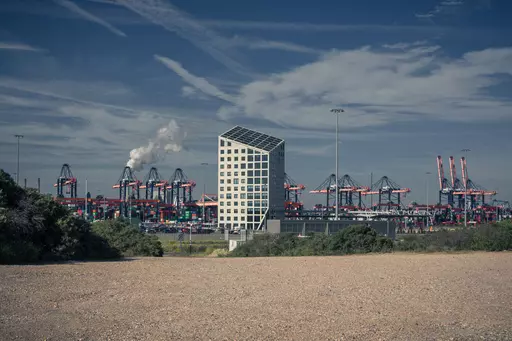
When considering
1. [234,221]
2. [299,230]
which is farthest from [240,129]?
[299,230]

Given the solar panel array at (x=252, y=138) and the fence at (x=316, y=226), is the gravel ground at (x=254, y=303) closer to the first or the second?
the fence at (x=316, y=226)

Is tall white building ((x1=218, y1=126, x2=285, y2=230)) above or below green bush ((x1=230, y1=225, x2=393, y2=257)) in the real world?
above

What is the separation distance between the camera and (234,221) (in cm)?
6688

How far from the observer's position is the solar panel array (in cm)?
6675

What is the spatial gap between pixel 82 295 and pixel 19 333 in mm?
3820

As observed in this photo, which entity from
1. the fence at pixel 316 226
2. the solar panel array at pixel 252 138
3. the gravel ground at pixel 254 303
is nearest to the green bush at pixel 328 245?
the gravel ground at pixel 254 303

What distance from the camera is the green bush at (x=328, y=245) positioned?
91.4ft

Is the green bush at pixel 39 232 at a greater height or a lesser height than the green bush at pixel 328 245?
greater

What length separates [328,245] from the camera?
28.4 m

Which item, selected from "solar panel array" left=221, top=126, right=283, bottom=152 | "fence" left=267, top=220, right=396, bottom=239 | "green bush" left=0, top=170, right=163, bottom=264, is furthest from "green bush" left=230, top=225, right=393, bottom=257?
"solar panel array" left=221, top=126, right=283, bottom=152

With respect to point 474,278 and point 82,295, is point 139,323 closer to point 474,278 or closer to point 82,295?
point 82,295

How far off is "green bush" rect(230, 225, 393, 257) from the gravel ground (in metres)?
9.18

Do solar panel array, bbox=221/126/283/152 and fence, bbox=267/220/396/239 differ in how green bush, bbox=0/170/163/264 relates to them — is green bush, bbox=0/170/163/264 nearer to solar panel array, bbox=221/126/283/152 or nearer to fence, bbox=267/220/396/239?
fence, bbox=267/220/396/239

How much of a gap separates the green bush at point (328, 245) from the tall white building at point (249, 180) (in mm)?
33616
